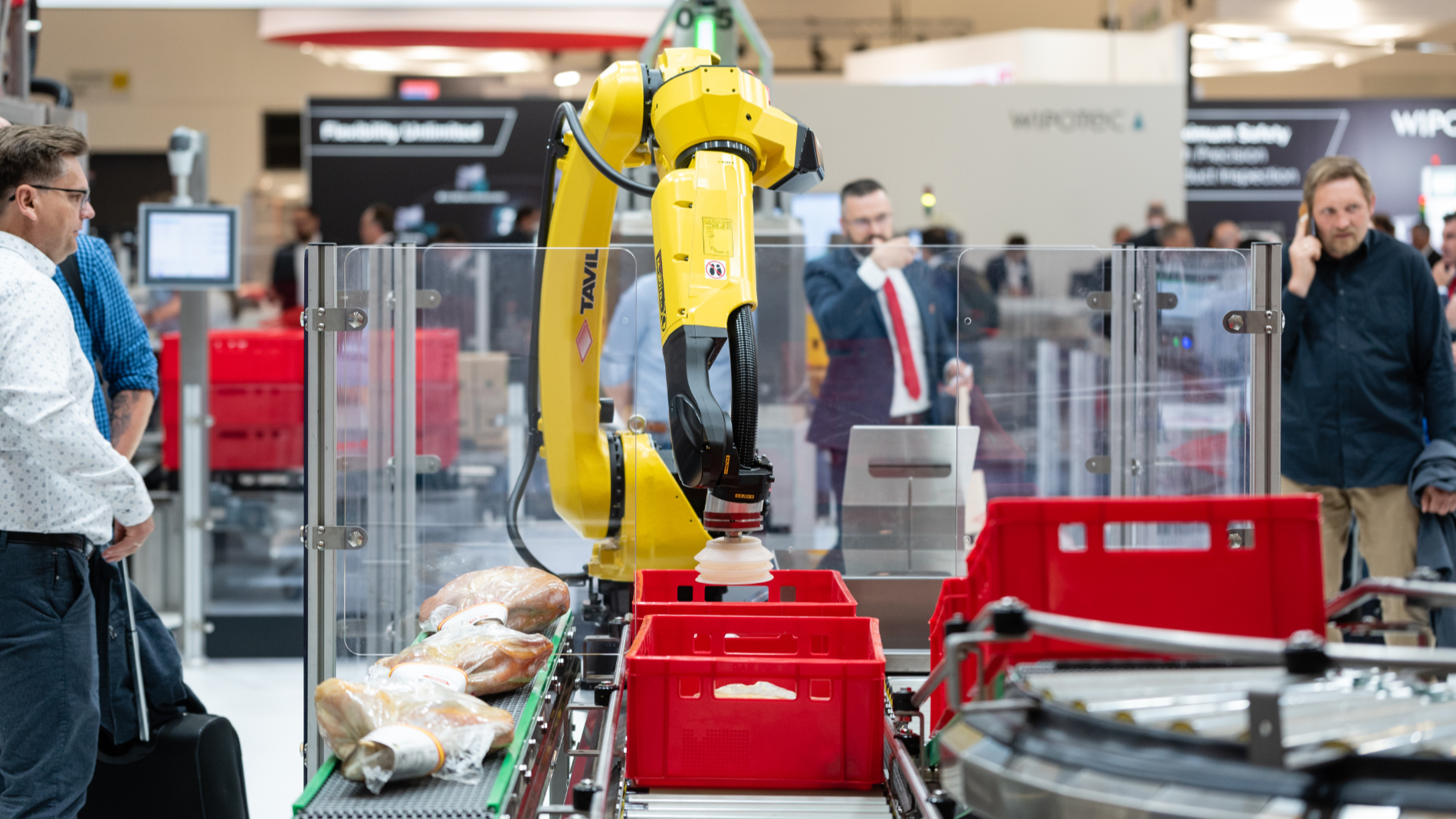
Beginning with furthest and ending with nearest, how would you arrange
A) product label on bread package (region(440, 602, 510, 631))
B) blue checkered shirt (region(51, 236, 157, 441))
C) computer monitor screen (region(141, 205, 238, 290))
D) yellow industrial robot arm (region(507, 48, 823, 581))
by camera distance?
computer monitor screen (region(141, 205, 238, 290))
blue checkered shirt (region(51, 236, 157, 441))
product label on bread package (region(440, 602, 510, 631))
yellow industrial robot arm (region(507, 48, 823, 581))

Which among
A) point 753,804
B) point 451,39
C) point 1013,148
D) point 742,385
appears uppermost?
point 451,39

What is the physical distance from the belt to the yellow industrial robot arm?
86 cm

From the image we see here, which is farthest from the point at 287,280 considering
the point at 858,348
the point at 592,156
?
the point at 592,156

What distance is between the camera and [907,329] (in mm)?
3574

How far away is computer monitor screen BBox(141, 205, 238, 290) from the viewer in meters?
5.27

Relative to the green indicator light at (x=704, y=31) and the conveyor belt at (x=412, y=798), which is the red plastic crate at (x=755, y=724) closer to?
the conveyor belt at (x=412, y=798)

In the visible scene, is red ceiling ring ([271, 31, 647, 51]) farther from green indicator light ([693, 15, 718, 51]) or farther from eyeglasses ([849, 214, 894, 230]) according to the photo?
green indicator light ([693, 15, 718, 51])

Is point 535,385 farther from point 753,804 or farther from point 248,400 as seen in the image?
point 248,400

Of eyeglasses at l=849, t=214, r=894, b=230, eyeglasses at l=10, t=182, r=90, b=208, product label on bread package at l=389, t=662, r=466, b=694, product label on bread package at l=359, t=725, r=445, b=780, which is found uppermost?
eyeglasses at l=849, t=214, r=894, b=230

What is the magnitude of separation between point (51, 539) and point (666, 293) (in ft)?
4.39

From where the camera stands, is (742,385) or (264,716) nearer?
(742,385)

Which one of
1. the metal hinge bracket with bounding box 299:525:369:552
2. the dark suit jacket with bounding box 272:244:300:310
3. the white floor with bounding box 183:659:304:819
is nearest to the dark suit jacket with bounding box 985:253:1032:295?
the metal hinge bracket with bounding box 299:525:369:552

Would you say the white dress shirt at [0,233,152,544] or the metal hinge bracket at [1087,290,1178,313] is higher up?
the metal hinge bracket at [1087,290,1178,313]

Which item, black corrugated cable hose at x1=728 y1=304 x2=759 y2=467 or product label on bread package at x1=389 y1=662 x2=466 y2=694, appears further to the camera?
black corrugated cable hose at x1=728 y1=304 x2=759 y2=467
